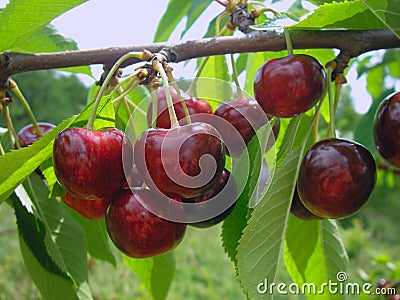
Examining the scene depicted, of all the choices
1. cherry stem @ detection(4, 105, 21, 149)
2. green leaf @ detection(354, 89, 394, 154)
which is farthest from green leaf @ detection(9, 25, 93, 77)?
green leaf @ detection(354, 89, 394, 154)

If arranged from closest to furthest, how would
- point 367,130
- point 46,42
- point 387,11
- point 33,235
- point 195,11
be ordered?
point 387,11, point 33,235, point 46,42, point 195,11, point 367,130

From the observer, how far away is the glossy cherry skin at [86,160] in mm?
833

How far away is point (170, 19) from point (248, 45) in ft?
2.91

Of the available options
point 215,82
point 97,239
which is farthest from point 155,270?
point 215,82

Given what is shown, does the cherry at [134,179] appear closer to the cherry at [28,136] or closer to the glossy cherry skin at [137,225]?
the glossy cherry skin at [137,225]

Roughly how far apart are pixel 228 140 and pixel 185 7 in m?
1.01

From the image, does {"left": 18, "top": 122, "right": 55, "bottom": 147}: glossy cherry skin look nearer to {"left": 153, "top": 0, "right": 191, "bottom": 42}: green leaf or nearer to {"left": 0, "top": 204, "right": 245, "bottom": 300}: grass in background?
{"left": 153, "top": 0, "right": 191, "bottom": 42}: green leaf

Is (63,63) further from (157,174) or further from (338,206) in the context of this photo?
(338,206)

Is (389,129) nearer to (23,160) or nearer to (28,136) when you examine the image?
(23,160)

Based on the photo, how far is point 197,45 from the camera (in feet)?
3.42

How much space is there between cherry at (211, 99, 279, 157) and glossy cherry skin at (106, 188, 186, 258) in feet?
0.80

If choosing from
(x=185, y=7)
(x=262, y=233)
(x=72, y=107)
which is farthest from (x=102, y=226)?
(x=72, y=107)

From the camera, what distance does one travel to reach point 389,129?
0.92 m

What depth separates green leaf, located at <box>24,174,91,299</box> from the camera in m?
1.24
